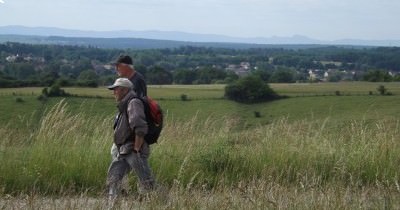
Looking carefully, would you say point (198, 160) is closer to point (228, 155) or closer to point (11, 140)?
point (228, 155)

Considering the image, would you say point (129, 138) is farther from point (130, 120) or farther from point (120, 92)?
point (120, 92)

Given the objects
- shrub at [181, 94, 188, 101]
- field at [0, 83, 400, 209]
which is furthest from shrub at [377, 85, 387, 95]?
field at [0, 83, 400, 209]

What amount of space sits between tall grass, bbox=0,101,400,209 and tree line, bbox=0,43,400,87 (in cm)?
3958

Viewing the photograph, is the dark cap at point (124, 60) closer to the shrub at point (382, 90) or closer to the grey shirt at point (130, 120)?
the grey shirt at point (130, 120)

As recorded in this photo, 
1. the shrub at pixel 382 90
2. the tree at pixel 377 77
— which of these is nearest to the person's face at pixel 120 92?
the shrub at pixel 382 90

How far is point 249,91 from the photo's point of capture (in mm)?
61156

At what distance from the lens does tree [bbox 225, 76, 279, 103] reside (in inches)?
2373

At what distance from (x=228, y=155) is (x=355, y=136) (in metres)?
2.12

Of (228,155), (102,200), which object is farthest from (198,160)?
(102,200)

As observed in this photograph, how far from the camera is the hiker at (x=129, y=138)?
19.7ft

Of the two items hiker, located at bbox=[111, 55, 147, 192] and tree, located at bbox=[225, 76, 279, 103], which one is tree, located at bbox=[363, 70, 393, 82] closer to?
tree, located at bbox=[225, 76, 279, 103]

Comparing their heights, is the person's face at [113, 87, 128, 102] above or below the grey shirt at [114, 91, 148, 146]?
above

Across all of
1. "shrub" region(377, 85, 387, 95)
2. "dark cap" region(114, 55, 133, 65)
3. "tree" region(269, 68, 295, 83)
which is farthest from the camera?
"tree" region(269, 68, 295, 83)

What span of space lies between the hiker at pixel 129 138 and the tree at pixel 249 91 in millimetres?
53005
